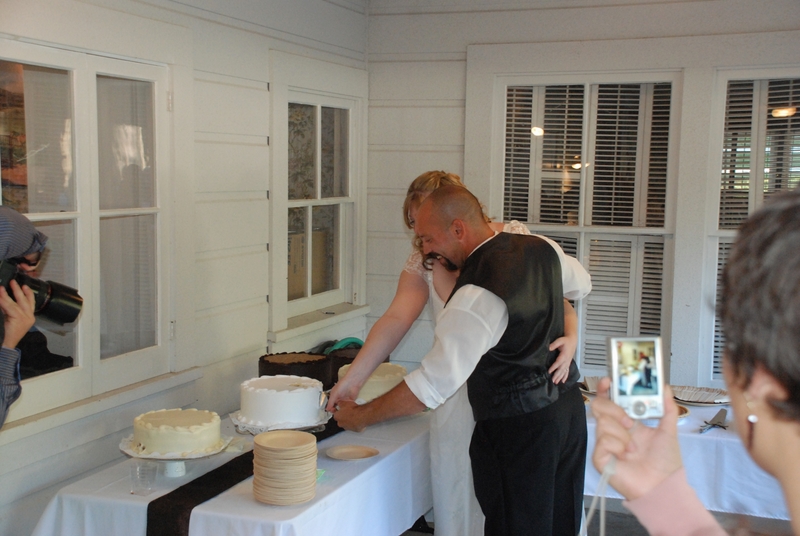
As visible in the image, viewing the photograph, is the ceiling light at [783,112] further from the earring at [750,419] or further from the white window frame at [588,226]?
the earring at [750,419]

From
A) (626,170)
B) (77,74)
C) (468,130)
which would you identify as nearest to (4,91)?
(77,74)

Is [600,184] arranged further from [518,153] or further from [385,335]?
[385,335]

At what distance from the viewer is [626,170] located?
4602mm

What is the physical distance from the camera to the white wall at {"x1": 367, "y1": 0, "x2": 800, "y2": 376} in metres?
4.29

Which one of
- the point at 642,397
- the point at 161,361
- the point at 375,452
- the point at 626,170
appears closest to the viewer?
the point at 642,397

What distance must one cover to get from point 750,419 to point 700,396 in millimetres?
2960

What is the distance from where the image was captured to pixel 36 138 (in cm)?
264

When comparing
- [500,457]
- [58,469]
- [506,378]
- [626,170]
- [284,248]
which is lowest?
[58,469]

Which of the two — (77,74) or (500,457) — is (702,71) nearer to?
(500,457)

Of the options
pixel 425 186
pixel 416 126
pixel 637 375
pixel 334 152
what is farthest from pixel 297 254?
pixel 637 375

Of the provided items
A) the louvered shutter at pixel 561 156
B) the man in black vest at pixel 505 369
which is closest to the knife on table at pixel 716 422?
the man in black vest at pixel 505 369

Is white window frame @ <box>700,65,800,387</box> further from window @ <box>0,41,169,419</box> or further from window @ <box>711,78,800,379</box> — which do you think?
window @ <box>0,41,169,419</box>

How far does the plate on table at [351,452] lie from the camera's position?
261cm

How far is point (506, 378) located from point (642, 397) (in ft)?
4.30
